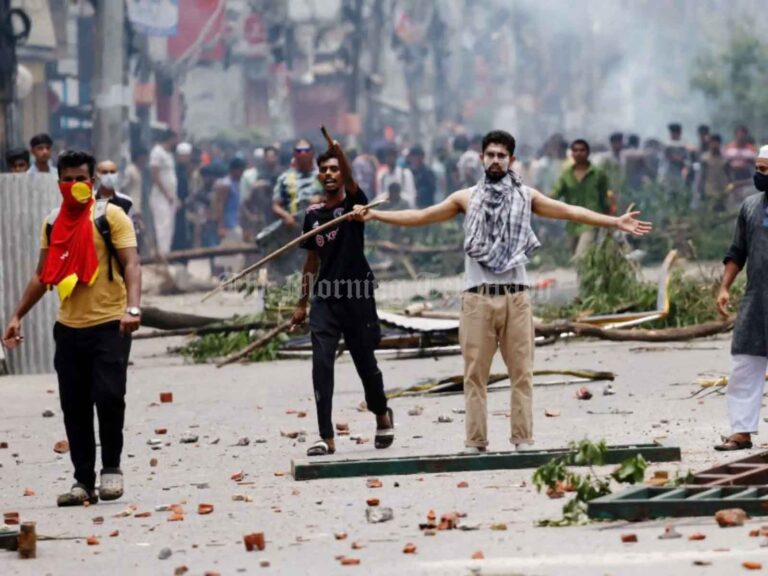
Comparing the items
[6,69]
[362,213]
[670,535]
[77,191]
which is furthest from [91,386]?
[6,69]

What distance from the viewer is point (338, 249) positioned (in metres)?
11.2

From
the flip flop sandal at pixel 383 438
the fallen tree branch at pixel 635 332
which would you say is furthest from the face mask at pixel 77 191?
the fallen tree branch at pixel 635 332

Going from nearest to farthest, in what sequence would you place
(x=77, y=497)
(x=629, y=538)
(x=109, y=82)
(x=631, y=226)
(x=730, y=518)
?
(x=629, y=538) < (x=730, y=518) < (x=77, y=497) < (x=631, y=226) < (x=109, y=82)

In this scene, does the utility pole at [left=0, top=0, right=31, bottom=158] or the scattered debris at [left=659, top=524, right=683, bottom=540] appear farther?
the utility pole at [left=0, top=0, right=31, bottom=158]

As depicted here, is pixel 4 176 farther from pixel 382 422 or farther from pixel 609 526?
pixel 609 526

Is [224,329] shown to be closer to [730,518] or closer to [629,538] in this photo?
[730,518]

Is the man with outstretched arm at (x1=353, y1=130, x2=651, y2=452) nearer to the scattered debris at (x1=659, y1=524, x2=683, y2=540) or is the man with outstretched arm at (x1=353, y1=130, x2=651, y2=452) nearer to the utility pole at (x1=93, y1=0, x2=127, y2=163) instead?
the scattered debris at (x1=659, y1=524, x2=683, y2=540)

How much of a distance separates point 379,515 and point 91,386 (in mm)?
1872

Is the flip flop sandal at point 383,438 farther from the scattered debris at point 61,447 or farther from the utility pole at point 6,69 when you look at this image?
the utility pole at point 6,69

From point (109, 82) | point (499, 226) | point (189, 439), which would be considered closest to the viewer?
point (499, 226)

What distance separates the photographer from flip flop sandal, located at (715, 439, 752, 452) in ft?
34.2

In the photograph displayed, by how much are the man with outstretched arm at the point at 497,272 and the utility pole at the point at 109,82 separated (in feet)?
63.5

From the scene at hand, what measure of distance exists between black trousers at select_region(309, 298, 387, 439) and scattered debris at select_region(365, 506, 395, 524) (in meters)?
2.40

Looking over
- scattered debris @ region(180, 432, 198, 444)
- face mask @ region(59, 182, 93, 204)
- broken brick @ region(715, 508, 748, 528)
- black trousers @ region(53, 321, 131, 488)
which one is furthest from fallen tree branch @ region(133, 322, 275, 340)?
broken brick @ region(715, 508, 748, 528)
